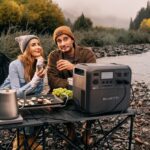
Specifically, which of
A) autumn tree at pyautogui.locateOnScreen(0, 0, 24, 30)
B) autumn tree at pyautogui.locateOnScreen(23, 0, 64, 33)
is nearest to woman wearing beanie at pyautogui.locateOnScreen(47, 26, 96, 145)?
autumn tree at pyautogui.locateOnScreen(0, 0, 24, 30)

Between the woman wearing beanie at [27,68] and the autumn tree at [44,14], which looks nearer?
the woman wearing beanie at [27,68]

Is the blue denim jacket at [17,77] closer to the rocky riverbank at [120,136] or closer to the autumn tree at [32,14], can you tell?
the rocky riverbank at [120,136]

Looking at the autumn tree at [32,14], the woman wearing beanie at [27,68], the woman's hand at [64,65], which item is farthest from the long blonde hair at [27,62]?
the autumn tree at [32,14]

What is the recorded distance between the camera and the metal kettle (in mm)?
2830

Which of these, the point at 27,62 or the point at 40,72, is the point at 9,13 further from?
the point at 40,72

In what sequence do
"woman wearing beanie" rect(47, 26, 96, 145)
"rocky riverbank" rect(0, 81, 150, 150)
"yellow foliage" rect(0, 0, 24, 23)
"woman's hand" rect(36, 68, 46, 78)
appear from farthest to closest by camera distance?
"yellow foliage" rect(0, 0, 24, 23), "rocky riverbank" rect(0, 81, 150, 150), "woman wearing beanie" rect(47, 26, 96, 145), "woman's hand" rect(36, 68, 46, 78)

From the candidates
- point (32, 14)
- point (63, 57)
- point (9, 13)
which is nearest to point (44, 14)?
point (32, 14)

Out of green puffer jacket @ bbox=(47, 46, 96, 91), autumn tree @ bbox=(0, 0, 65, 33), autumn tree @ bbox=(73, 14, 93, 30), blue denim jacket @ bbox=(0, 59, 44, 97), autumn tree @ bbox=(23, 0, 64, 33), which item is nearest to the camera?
blue denim jacket @ bbox=(0, 59, 44, 97)

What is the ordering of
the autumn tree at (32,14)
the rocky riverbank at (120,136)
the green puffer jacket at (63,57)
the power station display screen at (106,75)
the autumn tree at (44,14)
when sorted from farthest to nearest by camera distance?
the autumn tree at (44,14), the autumn tree at (32,14), the rocky riverbank at (120,136), the green puffer jacket at (63,57), the power station display screen at (106,75)

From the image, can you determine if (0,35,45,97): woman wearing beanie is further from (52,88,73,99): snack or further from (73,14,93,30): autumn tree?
(73,14,93,30): autumn tree

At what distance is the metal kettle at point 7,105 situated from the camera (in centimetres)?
283

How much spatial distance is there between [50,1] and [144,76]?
19.1 m

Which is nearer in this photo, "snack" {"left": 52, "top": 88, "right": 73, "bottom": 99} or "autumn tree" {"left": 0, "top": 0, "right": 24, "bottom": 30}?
"snack" {"left": 52, "top": 88, "right": 73, "bottom": 99}

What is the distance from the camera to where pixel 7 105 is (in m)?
2.83
